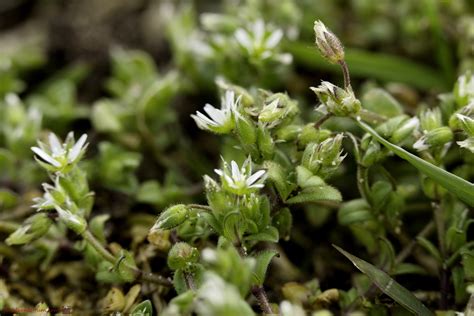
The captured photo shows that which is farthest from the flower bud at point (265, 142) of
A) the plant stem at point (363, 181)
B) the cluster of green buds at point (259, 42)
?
the cluster of green buds at point (259, 42)

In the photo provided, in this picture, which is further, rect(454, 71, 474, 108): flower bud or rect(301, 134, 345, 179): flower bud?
rect(454, 71, 474, 108): flower bud

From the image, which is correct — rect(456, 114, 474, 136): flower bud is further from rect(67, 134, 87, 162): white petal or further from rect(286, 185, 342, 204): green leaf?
rect(67, 134, 87, 162): white petal

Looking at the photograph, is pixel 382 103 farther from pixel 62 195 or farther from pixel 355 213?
pixel 62 195

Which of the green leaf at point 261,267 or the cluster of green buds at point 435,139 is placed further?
the cluster of green buds at point 435,139

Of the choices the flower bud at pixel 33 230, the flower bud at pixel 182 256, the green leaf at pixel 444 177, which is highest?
the green leaf at pixel 444 177

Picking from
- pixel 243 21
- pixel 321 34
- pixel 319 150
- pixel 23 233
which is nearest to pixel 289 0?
pixel 243 21

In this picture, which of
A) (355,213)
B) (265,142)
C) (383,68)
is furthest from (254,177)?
(383,68)

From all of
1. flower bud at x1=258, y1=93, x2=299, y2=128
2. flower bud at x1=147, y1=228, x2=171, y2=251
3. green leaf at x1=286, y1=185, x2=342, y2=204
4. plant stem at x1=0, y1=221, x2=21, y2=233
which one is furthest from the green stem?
plant stem at x1=0, y1=221, x2=21, y2=233

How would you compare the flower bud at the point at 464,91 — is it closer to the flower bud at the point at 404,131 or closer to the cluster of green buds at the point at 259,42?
the flower bud at the point at 404,131
